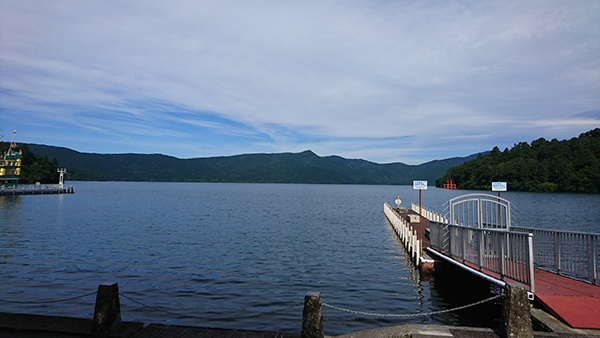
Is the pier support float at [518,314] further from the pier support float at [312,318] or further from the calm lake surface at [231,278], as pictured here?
the calm lake surface at [231,278]

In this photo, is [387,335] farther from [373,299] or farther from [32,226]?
[32,226]

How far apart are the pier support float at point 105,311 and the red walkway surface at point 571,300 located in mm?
9160

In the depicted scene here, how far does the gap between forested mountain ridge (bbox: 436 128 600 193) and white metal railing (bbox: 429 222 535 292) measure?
499 feet

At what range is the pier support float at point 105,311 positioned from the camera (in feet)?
22.0

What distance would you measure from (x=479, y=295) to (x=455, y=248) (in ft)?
6.44

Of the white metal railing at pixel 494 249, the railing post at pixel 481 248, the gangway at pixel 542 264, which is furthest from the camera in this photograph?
the railing post at pixel 481 248

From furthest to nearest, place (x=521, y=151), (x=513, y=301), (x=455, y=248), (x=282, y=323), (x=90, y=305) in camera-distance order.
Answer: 1. (x=521, y=151)
2. (x=455, y=248)
3. (x=90, y=305)
4. (x=282, y=323)
5. (x=513, y=301)

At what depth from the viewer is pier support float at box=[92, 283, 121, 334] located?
671 cm

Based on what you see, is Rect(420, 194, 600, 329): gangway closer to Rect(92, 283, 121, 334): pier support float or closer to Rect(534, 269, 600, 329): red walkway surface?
Rect(534, 269, 600, 329): red walkway surface

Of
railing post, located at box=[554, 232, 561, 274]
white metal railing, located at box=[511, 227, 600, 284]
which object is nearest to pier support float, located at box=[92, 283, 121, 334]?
white metal railing, located at box=[511, 227, 600, 284]

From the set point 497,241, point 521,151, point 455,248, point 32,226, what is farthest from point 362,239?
point 521,151

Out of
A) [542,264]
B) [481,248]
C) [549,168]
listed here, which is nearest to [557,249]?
[542,264]

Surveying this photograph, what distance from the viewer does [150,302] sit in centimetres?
1287

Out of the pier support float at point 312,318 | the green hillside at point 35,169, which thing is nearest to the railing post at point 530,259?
the pier support float at point 312,318
